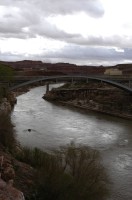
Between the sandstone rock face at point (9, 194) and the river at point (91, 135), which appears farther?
the river at point (91, 135)

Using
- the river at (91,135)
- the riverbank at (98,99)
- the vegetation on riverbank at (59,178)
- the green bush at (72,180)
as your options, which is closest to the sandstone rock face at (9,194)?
the vegetation on riverbank at (59,178)

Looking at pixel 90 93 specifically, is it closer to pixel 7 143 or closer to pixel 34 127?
pixel 34 127

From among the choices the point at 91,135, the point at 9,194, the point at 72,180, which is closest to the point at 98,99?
the point at 91,135

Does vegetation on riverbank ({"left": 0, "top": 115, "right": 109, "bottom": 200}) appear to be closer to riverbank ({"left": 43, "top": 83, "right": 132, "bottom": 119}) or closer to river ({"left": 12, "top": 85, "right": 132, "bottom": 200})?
river ({"left": 12, "top": 85, "right": 132, "bottom": 200})

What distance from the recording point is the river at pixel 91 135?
15.7 metres

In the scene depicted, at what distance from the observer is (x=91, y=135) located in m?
24.6

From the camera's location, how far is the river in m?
15.7

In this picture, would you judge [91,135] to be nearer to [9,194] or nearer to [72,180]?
[72,180]

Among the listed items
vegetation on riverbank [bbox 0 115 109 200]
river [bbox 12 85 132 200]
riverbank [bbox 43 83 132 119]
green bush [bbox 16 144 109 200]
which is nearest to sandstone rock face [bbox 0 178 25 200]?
vegetation on riverbank [bbox 0 115 109 200]

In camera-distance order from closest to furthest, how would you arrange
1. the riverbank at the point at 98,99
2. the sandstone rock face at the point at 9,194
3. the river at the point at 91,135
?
the sandstone rock face at the point at 9,194 → the river at the point at 91,135 → the riverbank at the point at 98,99

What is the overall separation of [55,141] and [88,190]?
1083cm

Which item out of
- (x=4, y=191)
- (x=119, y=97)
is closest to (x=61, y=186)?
(x=4, y=191)

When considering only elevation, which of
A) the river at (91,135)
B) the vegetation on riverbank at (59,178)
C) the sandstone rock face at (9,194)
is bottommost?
the river at (91,135)

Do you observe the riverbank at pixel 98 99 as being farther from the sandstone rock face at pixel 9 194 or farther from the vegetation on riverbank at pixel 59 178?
the sandstone rock face at pixel 9 194
